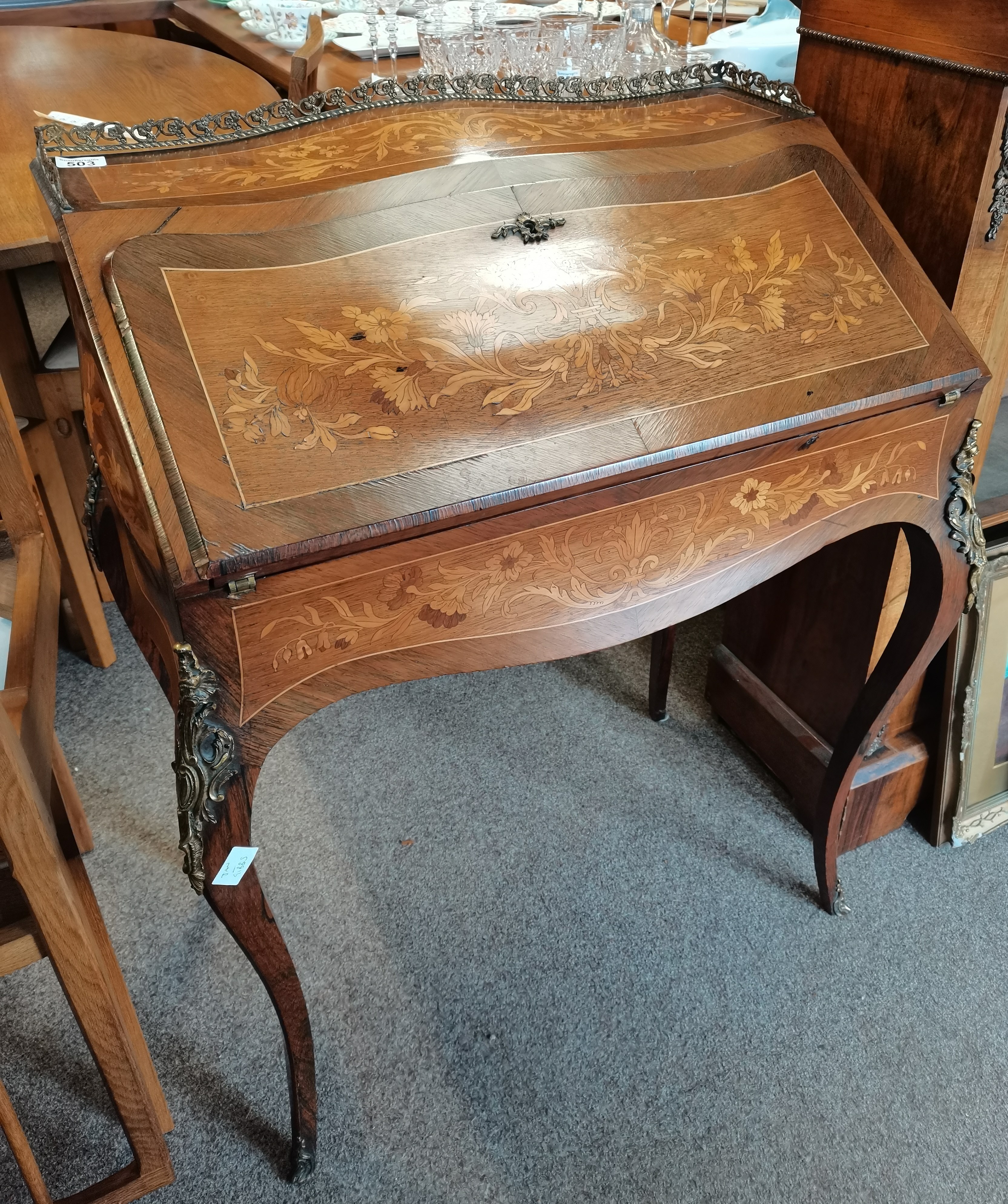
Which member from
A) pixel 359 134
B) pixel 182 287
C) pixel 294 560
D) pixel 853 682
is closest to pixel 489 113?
pixel 359 134

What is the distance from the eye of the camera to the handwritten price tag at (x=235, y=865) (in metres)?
0.89

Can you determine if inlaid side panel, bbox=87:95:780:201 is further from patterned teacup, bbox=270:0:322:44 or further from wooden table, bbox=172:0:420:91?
patterned teacup, bbox=270:0:322:44

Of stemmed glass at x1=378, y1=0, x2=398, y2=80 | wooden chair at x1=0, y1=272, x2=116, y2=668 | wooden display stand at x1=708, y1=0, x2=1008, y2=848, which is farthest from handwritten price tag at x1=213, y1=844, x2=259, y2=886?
stemmed glass at x1=378, y1=0, x2=398, y2=80

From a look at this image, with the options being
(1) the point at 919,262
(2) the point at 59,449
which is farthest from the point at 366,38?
(1) the point at 919,262

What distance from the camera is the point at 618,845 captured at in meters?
1.62

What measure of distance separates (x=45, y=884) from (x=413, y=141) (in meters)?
0.90

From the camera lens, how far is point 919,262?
1.23 metres

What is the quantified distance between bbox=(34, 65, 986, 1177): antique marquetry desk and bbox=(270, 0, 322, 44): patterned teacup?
1.59 metres

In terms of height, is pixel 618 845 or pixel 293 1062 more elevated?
pixel 293 1062

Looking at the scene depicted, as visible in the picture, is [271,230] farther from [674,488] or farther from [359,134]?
[674,488]

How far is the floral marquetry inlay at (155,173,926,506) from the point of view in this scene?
2.86ft

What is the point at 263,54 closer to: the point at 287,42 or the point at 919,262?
the point at 287,42

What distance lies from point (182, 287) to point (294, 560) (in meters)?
0.30

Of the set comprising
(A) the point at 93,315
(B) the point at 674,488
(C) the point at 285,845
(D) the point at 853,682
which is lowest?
(C) the point at 285,845
